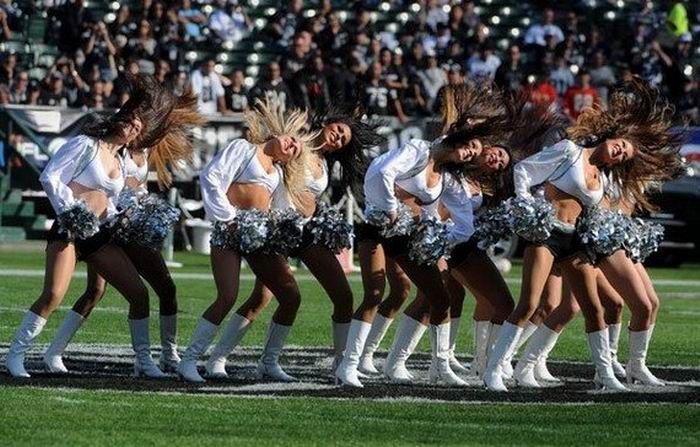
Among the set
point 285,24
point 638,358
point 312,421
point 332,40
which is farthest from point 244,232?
point 285,24

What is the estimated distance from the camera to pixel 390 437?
8266 millimetres

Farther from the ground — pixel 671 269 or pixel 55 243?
pixel 55 243

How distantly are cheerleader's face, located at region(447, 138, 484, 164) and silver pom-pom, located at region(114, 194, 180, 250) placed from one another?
1.81 metres

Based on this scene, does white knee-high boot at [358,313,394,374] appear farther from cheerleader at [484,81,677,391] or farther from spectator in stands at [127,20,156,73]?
spectator in stands at [127,20,156,73]

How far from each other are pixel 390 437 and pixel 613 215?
291cm

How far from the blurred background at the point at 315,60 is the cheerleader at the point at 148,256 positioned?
9.52 m

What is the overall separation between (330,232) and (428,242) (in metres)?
0.65

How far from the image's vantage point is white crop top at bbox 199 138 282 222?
10.5m

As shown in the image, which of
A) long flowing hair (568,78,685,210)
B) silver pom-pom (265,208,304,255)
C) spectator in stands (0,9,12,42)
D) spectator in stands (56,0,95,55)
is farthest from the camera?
spectator in stands (56,0,95,55)

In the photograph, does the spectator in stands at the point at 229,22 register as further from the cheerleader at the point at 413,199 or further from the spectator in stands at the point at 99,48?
the cheerleader at the point at 413,199

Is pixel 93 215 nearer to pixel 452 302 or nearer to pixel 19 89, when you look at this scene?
pixel 452 302

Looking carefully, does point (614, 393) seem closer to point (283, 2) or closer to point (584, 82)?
point (584, 82)

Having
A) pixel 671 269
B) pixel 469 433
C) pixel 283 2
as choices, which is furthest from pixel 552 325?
pixel 283 2

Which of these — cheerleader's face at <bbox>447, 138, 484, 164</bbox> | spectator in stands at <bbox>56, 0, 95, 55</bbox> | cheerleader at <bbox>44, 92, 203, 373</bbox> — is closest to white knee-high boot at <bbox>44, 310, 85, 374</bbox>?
cheerleader at <bbox>44, 92, 203, 373</bbox>
